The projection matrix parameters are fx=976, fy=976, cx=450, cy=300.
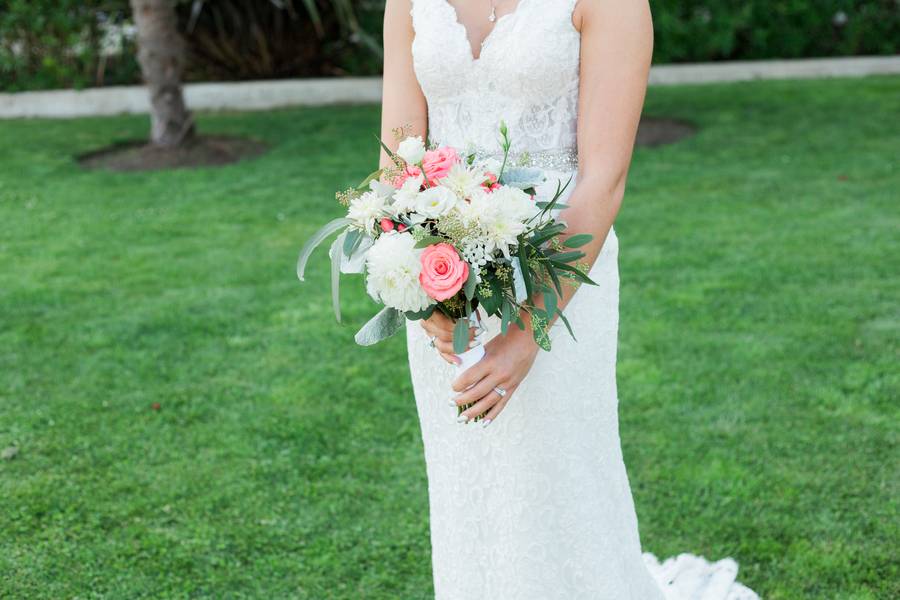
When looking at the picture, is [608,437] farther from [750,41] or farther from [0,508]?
[750,41]

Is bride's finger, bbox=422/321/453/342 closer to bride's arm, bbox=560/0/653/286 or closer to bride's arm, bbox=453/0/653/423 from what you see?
bride's arm, bbox=453/0/653/423

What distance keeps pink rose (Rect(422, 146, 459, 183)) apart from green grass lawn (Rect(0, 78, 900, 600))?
196cm

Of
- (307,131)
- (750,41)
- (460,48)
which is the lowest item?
(307,131)

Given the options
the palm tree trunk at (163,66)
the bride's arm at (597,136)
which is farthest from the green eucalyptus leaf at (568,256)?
the palm tree trunk at (163,66)

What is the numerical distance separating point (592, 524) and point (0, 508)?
106 inches

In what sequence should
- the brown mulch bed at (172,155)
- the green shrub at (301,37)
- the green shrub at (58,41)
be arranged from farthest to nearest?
the green shrub at (301,37)
the green shrub at (58,41)
the brown mulch bed at (172,155)

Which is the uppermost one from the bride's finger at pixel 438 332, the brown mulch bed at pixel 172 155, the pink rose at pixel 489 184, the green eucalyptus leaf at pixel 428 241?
the pink rose at pixel 489 184

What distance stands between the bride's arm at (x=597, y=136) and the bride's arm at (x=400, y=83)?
48 cm

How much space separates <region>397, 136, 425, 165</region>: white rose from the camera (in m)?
2.19

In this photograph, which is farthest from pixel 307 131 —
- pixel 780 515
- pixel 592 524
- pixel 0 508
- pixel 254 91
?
pixel 592 524

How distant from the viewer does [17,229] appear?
26.1ft

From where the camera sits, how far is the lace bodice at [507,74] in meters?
2.30

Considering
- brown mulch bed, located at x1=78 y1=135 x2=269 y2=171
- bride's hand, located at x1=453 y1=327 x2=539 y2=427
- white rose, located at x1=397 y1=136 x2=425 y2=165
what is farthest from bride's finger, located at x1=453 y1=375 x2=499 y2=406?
brown mulch bed, located at x1=78 y1=135 x2=269 y2=171

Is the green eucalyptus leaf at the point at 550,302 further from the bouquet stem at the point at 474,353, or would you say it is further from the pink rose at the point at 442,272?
the bouquet stem at the point at 474,353
